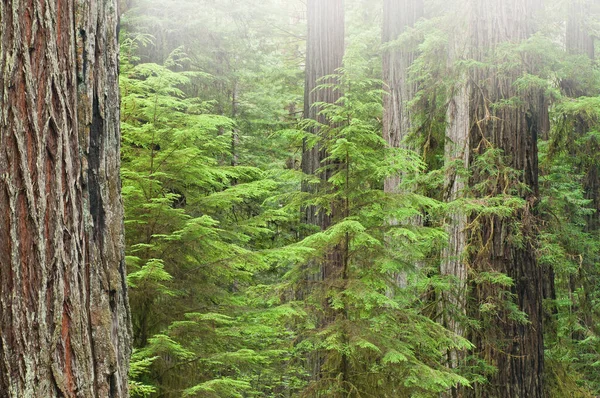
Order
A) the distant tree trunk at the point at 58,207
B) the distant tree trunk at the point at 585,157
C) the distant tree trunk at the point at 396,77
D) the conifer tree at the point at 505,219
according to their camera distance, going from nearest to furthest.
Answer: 1. the distant tree trunk at the point at 58,207
2. the conifer tree at the point at 505,219
3. the distant tree trunk at the point at 585,157
4. the distant tree trunk at the point at 396,77

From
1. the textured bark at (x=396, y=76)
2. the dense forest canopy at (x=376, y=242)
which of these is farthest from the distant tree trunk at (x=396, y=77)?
the dense forest canopy at (x=376, y=242)

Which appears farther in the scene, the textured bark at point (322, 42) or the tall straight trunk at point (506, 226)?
the textured bark at point (322, 42)

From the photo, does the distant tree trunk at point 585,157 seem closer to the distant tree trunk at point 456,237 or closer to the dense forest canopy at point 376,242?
the dense forest canopy at point 376,242

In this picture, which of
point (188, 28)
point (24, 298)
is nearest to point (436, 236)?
point (24, 298)

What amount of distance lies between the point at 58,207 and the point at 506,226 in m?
4.80

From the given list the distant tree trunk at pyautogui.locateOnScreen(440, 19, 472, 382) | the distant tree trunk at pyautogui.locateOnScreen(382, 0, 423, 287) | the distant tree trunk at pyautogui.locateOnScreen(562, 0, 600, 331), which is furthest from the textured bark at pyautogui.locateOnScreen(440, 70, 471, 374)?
the distant tree trunk at pyautogui.locateOnScreen(382, 0, 423, 287)

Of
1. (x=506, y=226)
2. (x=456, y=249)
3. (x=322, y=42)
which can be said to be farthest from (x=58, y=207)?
(x=322, y=42)

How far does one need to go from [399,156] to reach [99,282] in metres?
3.34

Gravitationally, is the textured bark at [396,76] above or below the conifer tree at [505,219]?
above

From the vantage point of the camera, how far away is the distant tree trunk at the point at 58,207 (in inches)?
87.3

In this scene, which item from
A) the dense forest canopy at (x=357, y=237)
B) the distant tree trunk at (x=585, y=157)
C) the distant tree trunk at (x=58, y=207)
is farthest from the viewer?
the distant tree trunk at (x=585, y=157)

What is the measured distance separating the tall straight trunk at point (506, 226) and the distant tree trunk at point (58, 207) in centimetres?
425

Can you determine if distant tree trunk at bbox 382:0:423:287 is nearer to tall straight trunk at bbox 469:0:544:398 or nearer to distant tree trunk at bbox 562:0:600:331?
distant tree trunk at bbox 562:0:600:331

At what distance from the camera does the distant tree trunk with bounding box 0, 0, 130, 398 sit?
87.3 inches
